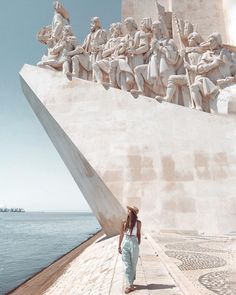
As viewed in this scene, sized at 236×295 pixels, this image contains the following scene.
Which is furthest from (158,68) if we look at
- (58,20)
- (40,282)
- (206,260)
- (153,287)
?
(40,282)

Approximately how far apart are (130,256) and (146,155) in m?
4.82

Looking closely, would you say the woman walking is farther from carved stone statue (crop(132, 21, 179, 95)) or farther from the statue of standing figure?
the statue of standing figure

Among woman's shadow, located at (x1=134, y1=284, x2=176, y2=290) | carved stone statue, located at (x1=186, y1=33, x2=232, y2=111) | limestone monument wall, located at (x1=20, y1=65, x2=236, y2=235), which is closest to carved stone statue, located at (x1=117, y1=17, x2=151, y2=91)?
limestone monument wall, located at (x1=20, y1=65, x2=236, y2=235)

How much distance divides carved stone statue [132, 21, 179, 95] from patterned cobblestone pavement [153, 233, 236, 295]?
4.67m

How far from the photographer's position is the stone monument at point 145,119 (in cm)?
693

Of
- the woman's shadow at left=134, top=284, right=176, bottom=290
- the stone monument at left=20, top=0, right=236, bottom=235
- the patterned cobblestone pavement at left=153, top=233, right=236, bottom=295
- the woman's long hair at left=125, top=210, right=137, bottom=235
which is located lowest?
the patterned cobblestone pavement at left=153, top=233, right=236, bottom=295

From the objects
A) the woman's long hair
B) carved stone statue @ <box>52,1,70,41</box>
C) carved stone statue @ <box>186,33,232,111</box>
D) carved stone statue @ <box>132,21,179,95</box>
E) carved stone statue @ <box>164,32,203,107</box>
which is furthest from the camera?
carved stone statue @ <box>52,1,70,41</box>

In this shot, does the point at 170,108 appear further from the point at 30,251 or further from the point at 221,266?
the point at 30,251

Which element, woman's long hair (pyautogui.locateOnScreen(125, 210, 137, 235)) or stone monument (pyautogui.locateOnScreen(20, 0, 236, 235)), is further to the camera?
stone monument (pyautogui.locateOnScreen(20, 0, 236, 235))

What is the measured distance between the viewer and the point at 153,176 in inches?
283

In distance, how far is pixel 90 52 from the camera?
403 inches

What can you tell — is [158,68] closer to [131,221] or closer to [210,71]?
[210,71]

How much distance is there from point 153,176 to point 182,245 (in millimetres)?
2471

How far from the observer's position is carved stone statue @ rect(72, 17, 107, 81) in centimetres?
974
